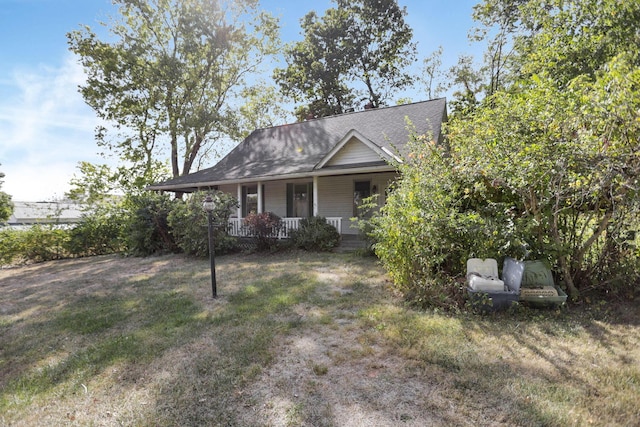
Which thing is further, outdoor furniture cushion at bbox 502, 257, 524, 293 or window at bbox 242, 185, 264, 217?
window at bbox 242, 185, 264, 217

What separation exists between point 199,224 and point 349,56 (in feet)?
68.5

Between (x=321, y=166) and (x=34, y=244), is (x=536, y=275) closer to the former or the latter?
(x=321, y=166)

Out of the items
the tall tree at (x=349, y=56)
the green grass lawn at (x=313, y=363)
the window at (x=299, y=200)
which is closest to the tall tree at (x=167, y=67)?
the tall tree at (x=349, y=56)

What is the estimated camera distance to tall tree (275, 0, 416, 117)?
81.4ft

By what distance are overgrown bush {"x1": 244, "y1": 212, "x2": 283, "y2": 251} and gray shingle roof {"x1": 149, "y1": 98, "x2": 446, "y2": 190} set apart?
209 centimetres

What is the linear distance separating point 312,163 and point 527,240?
8443 mm

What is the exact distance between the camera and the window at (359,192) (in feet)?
41.7

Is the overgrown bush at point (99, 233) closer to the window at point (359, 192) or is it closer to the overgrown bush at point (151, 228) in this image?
the overgrown bush at point (151, 228)

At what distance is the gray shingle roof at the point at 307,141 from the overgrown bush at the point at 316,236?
195 centimetres

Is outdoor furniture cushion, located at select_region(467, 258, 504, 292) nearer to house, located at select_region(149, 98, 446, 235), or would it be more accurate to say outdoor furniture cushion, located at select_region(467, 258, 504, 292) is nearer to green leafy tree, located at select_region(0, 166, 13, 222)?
house, located at select_region(149, 98, 446, 235)

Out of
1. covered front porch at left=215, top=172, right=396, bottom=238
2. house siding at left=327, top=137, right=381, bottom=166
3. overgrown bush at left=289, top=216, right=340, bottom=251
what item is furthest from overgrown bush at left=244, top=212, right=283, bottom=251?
house siding at left=327, top=137, right=381, bottom=166

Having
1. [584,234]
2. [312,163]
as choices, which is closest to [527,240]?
[584,234]

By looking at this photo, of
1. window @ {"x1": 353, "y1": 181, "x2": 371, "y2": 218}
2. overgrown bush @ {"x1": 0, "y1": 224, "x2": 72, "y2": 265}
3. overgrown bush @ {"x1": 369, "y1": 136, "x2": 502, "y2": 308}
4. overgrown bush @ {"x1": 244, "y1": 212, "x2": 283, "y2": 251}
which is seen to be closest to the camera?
overgrown bush @ {"x1": 369, "y1": 136, "x2": 502, "y2": 308}

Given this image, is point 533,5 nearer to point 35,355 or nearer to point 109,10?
point 35,355
